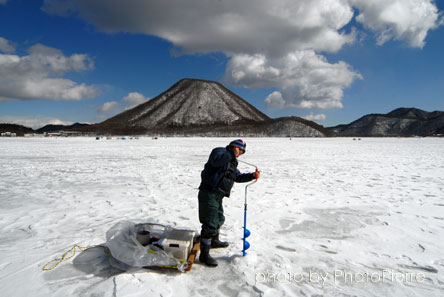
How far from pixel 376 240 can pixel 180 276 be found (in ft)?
11.9

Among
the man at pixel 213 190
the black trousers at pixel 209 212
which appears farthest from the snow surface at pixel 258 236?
the black trousers at pixel 209 212

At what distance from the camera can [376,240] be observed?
15.5ft

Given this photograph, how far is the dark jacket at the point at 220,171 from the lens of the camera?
12.2 ft

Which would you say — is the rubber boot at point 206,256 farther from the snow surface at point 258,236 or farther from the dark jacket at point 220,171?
the dark jacket at point 220,171

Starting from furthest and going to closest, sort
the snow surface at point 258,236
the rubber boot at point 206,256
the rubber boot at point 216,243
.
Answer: the rubber boot at point 216,243, the rubber boot at point 206,256, the snow surface at point 258,236

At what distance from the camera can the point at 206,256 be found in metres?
3.73

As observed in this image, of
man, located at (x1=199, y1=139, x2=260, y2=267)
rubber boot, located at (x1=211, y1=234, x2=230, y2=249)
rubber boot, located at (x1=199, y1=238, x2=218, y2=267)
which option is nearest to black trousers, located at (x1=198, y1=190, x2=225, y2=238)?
man, located at (x1=199, y1=139, x2=260, y2=267)

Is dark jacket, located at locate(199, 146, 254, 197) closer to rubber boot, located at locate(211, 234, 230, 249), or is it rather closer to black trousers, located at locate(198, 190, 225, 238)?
black trousers, located at locate(198, 190, 225, 238)

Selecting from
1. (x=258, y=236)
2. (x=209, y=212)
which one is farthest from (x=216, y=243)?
(x=258, y=236)

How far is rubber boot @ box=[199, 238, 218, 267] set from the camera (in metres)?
3.71

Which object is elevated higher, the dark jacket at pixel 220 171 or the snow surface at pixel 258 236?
the dark jacket at pixel 220 171

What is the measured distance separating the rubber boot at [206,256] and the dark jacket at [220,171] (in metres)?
0.77

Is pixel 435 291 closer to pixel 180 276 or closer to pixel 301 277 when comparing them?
pixel 301 277

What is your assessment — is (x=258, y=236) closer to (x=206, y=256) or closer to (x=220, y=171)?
(x=206, y=256)
